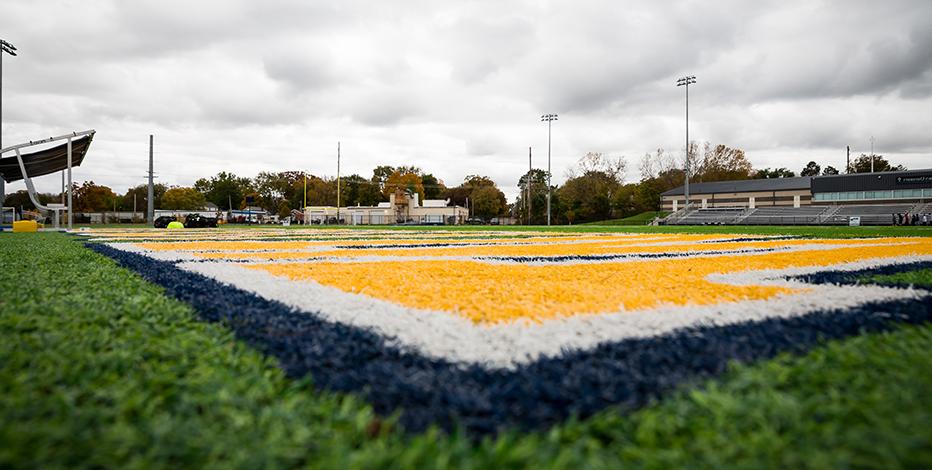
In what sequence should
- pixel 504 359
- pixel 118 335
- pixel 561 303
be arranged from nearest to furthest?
1. pixel 504 359
2. pixel 118 335
3. pixel 561 303

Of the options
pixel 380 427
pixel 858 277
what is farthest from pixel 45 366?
pixel 858 277

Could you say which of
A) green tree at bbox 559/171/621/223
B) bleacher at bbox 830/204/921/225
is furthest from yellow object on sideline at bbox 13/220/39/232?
green tree at bbox 559/171/621/223

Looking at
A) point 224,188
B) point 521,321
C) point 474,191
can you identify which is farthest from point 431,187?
point 521,321

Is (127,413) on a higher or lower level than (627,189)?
lower

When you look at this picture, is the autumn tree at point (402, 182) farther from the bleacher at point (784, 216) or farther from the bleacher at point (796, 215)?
the bleacher at point (784, 216)

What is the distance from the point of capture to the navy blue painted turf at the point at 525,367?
1354 mm

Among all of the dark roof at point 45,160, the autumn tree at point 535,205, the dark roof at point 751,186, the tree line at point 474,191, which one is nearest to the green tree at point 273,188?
the tree line at point 474,191

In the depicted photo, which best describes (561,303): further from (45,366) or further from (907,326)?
(45,366)

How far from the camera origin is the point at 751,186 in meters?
58.2

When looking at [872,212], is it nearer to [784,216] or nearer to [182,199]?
[784,216]

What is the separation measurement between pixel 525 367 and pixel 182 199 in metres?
92.2

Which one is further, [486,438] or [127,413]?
[127,413]

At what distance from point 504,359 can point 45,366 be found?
54.9 inches

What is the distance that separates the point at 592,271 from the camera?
4.50 metres
